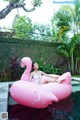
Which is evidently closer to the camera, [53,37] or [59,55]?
[59,55]

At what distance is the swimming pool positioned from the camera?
17.2 ft

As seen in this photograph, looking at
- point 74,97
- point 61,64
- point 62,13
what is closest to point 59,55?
point 61,64

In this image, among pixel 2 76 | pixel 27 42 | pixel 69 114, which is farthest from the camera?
pixel 27 42

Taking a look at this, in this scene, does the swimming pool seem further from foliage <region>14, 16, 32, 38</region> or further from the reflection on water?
foliage <region>14, 16, 32, 38</region>

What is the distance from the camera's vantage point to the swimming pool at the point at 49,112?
17.2 feet

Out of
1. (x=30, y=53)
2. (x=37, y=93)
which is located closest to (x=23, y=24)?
(x=30, y=53)

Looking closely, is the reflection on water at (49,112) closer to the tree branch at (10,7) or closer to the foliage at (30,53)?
the foliage at (30,53)

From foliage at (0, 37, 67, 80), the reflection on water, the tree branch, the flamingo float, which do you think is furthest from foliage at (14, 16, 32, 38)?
the flamingo float

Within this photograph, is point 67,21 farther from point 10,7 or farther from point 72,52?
point 10,7

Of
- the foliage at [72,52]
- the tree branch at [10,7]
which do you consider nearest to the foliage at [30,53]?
the foliage at [72,52]

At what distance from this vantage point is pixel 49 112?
5.74 meters

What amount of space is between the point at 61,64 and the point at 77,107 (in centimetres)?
848

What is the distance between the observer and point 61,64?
1474 cm

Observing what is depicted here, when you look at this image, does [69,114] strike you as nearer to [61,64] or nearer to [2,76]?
[2,76]
